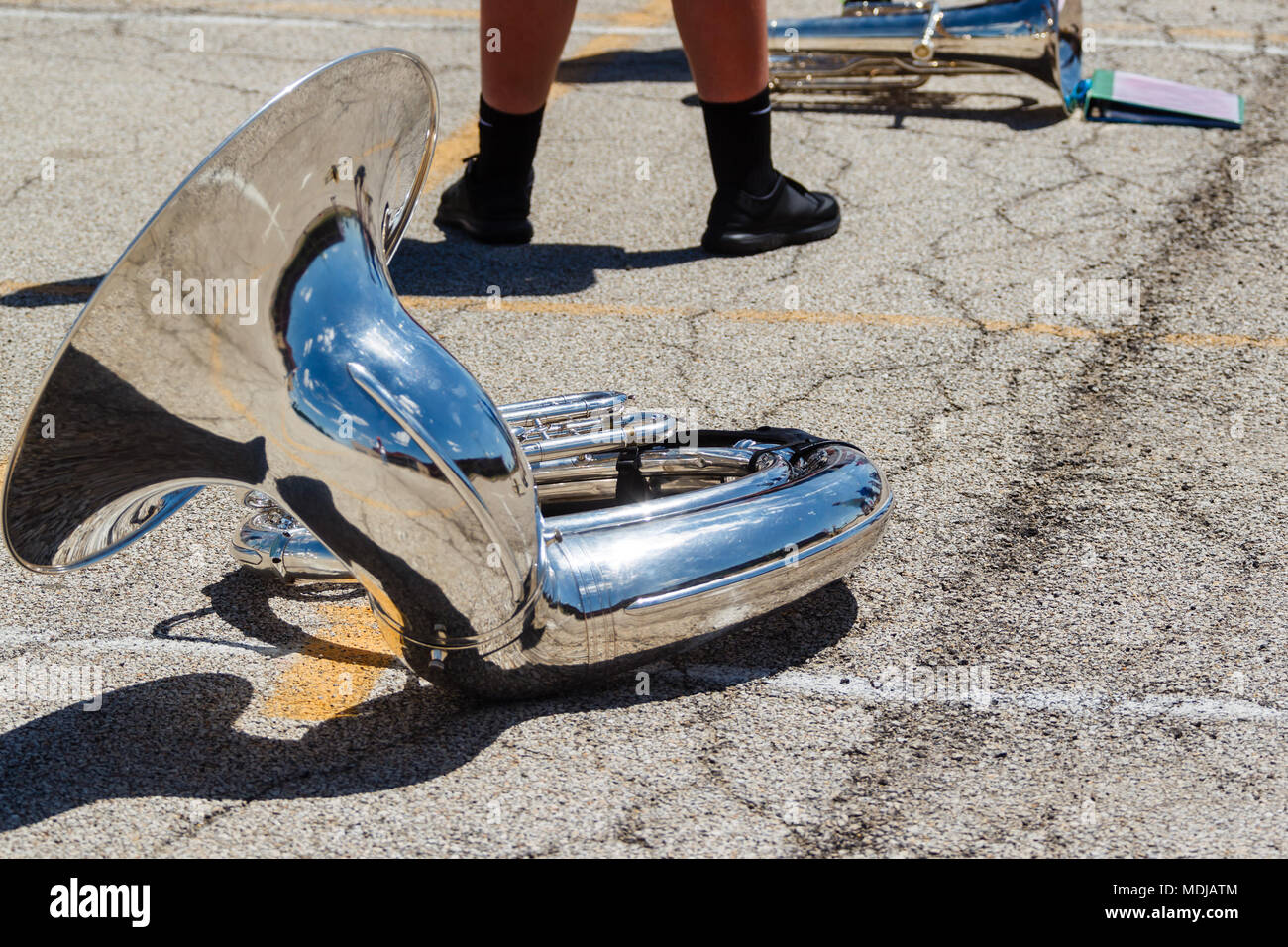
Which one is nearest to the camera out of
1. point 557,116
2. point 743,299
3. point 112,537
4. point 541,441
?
point 112,537

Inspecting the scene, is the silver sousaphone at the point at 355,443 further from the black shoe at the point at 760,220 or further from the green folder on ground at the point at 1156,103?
the green folder on ground at the point at 1156,103

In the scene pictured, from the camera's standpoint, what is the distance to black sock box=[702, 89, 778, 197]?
3992 millimetres

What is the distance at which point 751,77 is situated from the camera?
395cm

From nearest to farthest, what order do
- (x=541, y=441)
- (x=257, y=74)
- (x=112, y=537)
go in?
1. (x=112, y=537)
2. (x=541, y=441)
3. (x=257, y=74)

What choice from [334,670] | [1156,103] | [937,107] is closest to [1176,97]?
[1156,103]

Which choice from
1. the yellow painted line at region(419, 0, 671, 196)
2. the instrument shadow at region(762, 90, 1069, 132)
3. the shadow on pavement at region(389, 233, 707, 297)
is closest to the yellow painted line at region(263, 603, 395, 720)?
the yellow painted line at region(419, 0, 671, 196)

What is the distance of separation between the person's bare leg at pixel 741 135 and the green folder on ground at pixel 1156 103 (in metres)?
1.72

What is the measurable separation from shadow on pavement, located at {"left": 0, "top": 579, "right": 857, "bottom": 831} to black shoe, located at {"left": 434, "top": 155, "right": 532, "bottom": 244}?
84.2 inches

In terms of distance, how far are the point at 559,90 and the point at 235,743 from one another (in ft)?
13.5

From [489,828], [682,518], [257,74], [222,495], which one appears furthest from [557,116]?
[489,828]

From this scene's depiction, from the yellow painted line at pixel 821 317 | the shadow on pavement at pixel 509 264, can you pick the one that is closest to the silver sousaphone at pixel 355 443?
the yellow painted line at pixel 821 317
